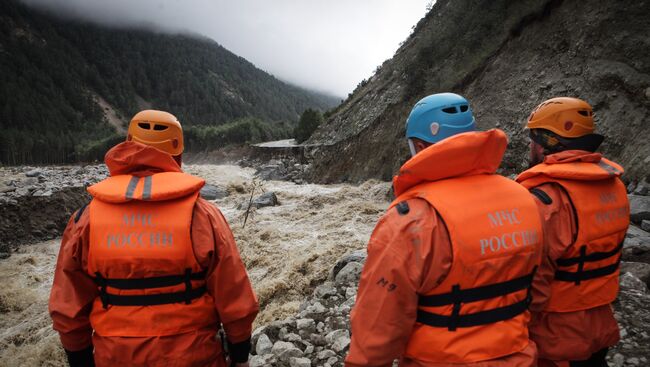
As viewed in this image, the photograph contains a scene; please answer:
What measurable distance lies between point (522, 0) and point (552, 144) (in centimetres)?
1372

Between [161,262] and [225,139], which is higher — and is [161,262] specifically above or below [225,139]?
above

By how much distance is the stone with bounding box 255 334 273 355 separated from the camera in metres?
3.85

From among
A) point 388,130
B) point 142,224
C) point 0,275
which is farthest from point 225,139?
point 142,224

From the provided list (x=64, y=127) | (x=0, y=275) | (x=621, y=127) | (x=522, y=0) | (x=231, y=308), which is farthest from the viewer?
(x=64, y=127)

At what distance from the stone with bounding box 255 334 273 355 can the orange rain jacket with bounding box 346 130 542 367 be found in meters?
2.63

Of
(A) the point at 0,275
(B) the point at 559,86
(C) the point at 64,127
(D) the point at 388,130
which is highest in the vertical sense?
(B) the point at 559,86

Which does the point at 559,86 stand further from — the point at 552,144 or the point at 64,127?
the point at 64,127

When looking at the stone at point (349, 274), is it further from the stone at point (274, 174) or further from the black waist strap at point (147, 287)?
the stone at point (274, 174)

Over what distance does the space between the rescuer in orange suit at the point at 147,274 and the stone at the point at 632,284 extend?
13.7ft

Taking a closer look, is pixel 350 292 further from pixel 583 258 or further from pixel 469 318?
pixel 469 318

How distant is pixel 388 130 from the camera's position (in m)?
17.4

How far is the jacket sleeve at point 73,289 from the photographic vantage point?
1.95m

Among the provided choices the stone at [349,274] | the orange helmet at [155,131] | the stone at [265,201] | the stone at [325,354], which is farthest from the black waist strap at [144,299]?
the stone at [265,201]

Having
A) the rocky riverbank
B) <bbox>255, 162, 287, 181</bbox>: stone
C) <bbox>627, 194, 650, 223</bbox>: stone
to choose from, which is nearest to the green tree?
<bbox>255, 162, 287, 181</bbox>: stone
